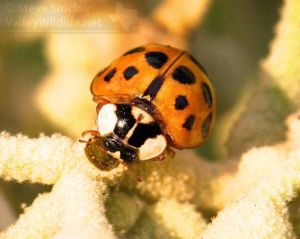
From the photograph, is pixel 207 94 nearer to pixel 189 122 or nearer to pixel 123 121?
pixel 189 122

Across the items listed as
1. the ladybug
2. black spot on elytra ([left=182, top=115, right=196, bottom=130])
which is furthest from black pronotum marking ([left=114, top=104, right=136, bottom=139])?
black spot on elytra ([left=182, top=115, right=196, bottom=130])

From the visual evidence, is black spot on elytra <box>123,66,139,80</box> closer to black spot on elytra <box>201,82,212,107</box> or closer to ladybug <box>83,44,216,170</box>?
ladybug <box>83,44,216,170</box>

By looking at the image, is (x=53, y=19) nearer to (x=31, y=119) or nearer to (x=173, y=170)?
(x=31, y=119)

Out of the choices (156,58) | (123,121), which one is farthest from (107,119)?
(156,58)

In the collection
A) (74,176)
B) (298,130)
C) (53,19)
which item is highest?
(298,130)

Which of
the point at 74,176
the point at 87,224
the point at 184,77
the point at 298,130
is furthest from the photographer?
the point at 184,77

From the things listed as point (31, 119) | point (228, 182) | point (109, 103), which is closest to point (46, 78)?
point (31, 119)
